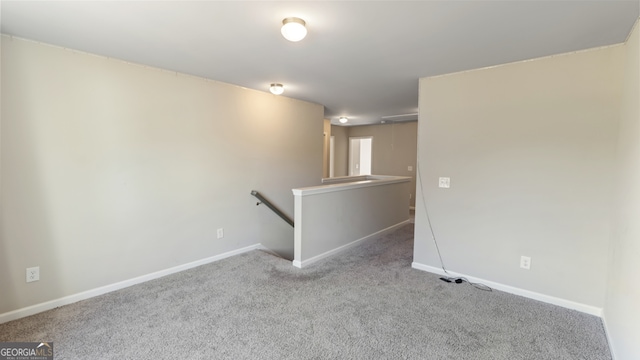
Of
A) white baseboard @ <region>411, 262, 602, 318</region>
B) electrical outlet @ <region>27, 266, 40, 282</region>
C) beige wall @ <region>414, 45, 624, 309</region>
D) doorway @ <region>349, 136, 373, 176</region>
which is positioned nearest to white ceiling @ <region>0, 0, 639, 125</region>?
beige wall @ <region>414, 45, 624, 309</region>

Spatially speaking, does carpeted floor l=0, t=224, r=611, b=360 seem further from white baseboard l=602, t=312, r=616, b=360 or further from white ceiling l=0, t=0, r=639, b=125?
white ceiling l=0, t=0, r=639, b=125

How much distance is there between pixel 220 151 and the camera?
373 cm

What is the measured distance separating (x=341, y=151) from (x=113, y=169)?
6.68m

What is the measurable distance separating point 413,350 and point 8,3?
3.45m

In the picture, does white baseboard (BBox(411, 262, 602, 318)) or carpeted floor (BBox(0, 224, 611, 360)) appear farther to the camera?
white baseboard (BBox(411, 262, 602, 318))

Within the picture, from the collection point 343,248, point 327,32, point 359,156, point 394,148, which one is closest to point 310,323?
point 343,248

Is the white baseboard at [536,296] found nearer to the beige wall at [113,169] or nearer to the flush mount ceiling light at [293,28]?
the beige wall at [113,169]

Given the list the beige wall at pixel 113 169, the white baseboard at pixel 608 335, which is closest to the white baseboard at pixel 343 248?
the beige wall at pixel 113 169

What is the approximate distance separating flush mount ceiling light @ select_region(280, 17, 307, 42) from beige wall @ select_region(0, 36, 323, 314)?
1.89 m

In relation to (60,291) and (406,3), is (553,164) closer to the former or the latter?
(406,3)

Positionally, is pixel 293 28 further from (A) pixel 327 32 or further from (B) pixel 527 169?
(B) pixel 527 169

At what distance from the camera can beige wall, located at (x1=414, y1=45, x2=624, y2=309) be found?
8.04ft

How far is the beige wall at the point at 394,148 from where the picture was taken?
753 cm

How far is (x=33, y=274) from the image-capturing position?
2449mm
